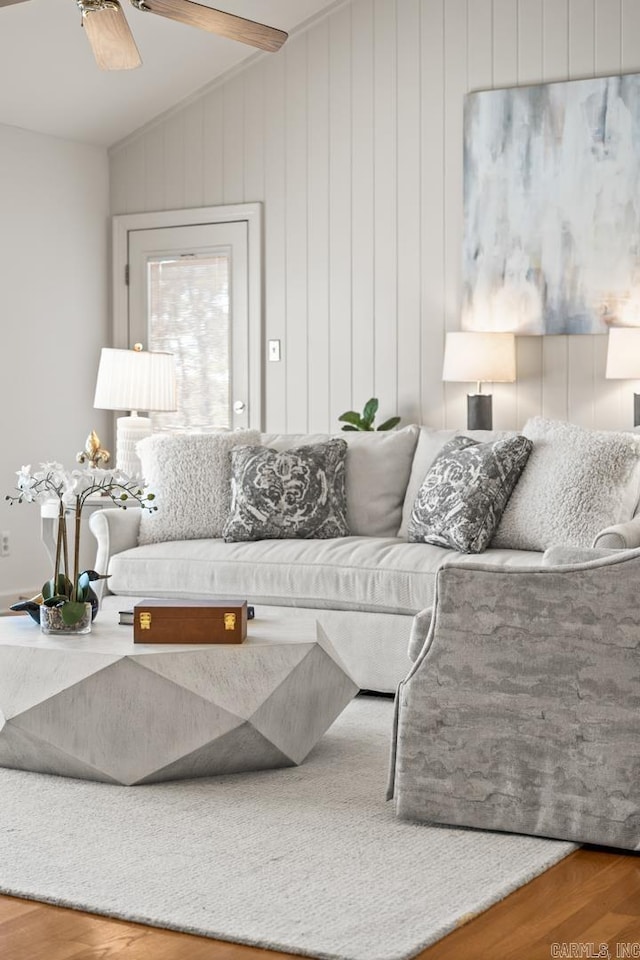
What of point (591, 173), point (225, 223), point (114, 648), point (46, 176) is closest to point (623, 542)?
point (114, 648)

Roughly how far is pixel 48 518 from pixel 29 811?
235 centimetres

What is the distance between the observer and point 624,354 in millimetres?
5051

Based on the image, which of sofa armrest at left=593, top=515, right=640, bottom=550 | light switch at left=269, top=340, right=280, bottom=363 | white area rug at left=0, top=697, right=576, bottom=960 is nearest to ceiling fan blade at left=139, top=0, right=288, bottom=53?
sofa armrest at left=593, top=515, right=640, bottom=550

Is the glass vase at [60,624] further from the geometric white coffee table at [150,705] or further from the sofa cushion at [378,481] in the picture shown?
the sofa cushion at [378,481]

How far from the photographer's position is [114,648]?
312 centimetres

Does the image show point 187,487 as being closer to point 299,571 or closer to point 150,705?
point 299,571

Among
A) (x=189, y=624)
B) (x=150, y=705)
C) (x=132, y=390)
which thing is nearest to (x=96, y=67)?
(x=132, y=390)

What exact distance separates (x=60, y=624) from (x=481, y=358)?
2639 mm

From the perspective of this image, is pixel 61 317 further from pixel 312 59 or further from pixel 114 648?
pixel 114 648

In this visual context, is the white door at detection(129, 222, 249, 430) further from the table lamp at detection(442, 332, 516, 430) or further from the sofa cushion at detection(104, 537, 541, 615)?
the sofa cushion at detection(104, 537, 541, 615)

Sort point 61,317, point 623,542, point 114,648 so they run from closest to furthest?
point 114,648
point 623,542
point 61,317

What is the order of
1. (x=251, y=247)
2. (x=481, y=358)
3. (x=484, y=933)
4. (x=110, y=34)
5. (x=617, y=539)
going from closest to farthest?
(x=484, y=933)
(x=617, y=539)
(x=110, y=34)
(x=481, y=358)
(x=251, y=247)

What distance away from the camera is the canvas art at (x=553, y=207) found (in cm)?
532

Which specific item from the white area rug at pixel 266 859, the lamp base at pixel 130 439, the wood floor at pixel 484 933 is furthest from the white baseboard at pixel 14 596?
the wood floor at pixel 484 933
